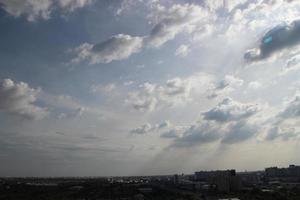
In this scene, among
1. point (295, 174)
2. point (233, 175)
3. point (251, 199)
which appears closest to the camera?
point (251, 199)

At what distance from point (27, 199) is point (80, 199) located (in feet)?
44.7

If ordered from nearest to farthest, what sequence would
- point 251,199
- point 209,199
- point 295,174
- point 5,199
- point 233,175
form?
point 251,199 < point 209,199 < point 5,199 < point 233,175 < point 295,174

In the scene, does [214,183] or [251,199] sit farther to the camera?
[214,183]

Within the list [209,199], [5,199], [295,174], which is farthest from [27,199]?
[295,174]

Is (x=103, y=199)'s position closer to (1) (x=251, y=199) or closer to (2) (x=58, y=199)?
(2) (x=58, y=199)

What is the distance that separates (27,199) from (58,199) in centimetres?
779

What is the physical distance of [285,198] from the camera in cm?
8069

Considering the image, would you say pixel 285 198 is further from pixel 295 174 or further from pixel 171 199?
pixel 295 174

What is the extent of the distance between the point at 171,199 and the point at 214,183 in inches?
2195

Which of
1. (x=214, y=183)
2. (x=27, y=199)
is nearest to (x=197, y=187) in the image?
(x=214, y=183)

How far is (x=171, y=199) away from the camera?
90.4m

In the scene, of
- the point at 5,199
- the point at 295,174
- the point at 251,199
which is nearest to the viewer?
the point at 251,199

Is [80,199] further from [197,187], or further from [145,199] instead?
[197,187]

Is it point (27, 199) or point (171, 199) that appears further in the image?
point (27, 199)
